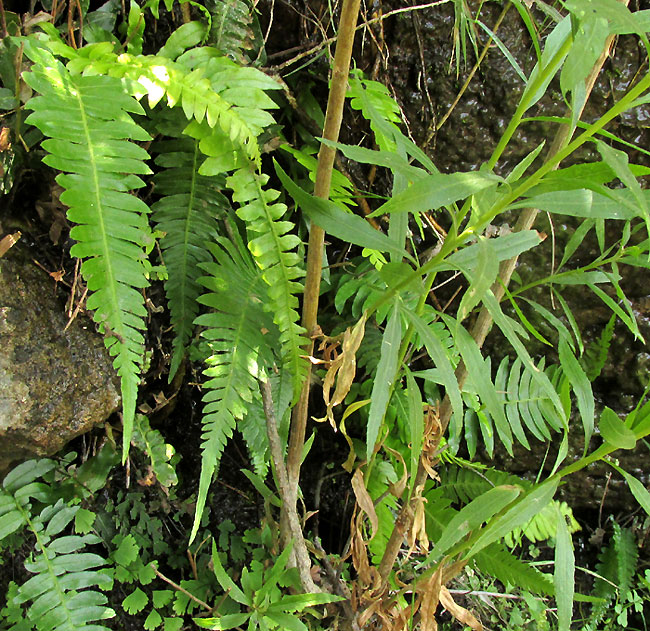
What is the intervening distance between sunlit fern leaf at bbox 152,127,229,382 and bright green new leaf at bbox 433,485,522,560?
2.35 feet

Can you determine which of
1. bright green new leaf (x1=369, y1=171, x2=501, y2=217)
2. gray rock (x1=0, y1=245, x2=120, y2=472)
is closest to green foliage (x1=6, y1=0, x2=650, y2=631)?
bright green new leaf (x1=369, y1=171, x2=501, y2=217)

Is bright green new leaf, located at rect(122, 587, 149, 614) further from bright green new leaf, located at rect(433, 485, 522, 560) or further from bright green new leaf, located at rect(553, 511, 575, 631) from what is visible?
bright green new leaf, located at rect(553, 511, 575, 631)

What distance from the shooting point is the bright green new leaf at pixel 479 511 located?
90cm

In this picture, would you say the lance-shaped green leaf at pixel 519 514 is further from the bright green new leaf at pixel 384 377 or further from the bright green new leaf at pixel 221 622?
the bright green new leaf at pixel 221 622

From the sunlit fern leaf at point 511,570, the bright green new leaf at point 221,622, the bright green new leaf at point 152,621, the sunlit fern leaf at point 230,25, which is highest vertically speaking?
the sunlit fern leaf at point 230,25

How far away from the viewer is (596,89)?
5.44 feet

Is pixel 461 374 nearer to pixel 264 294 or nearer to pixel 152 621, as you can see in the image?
pixel 264 294

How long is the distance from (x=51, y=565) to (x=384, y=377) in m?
1.02

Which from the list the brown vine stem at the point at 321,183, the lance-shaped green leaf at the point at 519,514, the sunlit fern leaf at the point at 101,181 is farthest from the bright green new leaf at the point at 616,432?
the sunlit fern leaf at the point at 101,181

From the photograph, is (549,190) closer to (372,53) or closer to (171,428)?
(372,53)

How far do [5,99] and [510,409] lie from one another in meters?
1.47

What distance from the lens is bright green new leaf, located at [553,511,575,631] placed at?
0.83m

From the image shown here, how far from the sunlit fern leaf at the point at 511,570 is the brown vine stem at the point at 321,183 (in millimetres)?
682

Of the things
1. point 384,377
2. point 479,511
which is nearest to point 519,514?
point 479,511
